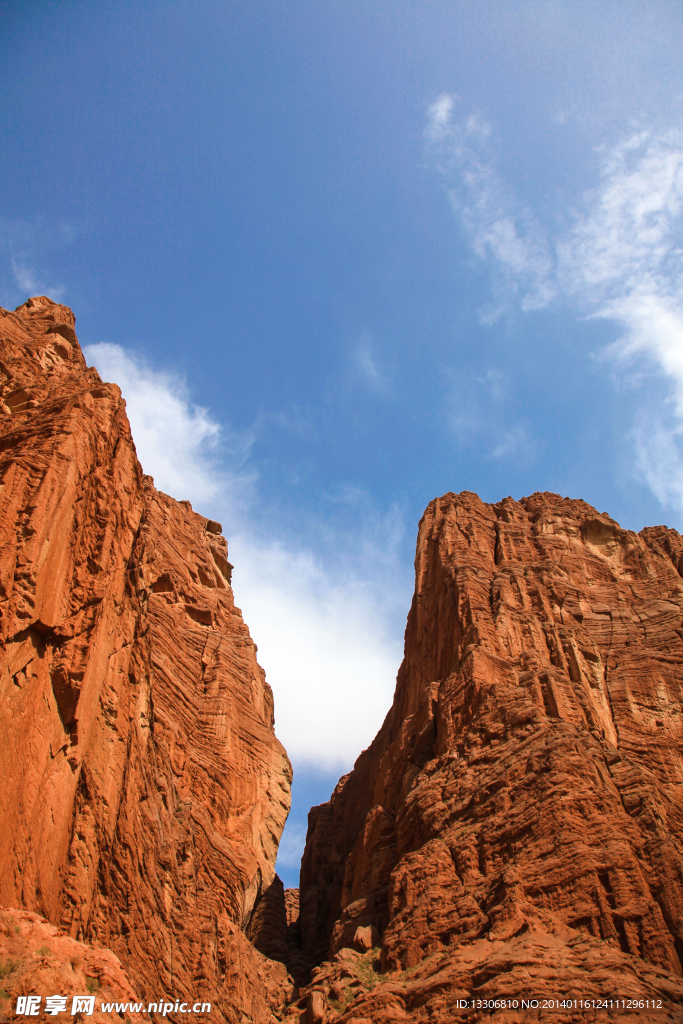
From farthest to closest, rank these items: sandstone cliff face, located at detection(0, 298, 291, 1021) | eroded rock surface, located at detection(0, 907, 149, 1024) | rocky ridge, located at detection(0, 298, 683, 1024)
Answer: rocky ridge, located at detection(0, 298, 683, 1024) → sandstone cliff face, located at detection(0, 298, 291, 1021) → eroded rock surface, located at detection(0, 907, 149, 1024)

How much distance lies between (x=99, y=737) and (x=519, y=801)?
18.9m

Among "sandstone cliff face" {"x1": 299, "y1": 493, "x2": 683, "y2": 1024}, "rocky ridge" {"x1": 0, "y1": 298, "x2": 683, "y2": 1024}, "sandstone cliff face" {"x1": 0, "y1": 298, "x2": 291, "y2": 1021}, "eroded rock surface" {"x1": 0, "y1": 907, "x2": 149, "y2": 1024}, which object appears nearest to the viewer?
"eroded rock surface" {"x1": 0, "y1": 907, "x2": 149, "y2": 1024}

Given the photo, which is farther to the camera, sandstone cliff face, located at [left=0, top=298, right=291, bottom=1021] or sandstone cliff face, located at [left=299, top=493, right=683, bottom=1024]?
sandstone cliff face, located at [left=299, top=493, right=683, bottom=1024]

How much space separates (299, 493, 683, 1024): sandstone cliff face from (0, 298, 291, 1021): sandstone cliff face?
5.64 m

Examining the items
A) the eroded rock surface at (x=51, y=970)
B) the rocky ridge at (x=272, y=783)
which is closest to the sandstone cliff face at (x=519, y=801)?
the rocky ridge at (x=272, y=783)

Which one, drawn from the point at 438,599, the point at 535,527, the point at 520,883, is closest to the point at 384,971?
the point at 520,883

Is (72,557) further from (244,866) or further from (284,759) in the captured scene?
(284,759)

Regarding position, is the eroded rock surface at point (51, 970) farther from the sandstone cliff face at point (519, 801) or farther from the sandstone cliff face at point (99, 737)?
the sandstone cliff face at point (519, 801)

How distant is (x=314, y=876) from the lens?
199 feet

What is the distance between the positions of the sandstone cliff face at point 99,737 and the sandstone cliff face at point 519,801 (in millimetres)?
5636

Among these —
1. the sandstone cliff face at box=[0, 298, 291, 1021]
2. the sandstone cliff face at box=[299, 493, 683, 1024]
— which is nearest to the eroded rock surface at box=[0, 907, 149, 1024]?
the sandstone cliff face at box=[0, 298, 291, 1021]

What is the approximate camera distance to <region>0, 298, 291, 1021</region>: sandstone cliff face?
924 inches

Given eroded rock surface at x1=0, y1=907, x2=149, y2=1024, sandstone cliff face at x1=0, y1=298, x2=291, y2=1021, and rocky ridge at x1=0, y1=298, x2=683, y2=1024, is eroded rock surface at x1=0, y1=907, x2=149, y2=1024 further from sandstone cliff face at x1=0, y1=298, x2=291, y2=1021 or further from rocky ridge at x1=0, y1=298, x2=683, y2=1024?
sandstone cliff face at x1=0, y1=298, x2=291, y2=1021

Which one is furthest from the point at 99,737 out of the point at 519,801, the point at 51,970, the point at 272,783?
the point at 272,783
